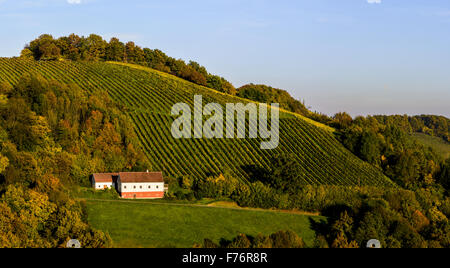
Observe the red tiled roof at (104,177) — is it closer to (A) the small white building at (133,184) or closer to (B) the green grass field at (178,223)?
(A) the small white building at (133,184)

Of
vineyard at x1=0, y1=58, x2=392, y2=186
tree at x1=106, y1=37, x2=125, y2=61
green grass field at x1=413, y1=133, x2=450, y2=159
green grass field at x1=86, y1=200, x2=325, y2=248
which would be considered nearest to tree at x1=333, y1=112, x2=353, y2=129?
vineyard at x1=0, y1=58, x2=392, y2=186

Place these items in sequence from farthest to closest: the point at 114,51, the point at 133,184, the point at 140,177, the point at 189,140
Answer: the point at 114,51 < the point at 189,140 < the point at 140,177 < the point at 133,184

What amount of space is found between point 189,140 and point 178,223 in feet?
102

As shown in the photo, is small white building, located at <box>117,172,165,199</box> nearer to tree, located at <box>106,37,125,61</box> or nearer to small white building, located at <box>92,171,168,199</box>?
small white building, located at <box>92,171,168,199</box>

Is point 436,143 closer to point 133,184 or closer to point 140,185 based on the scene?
point 140,185

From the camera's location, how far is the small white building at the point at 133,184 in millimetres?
69312

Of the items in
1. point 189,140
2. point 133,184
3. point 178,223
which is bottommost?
point 178,223

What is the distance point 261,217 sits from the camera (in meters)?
68.3

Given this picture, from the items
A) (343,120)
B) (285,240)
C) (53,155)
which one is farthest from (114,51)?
(285,240)

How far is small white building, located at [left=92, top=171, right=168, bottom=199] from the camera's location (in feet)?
227

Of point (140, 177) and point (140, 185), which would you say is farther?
point (140, 177)

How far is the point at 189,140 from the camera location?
3575 inches
